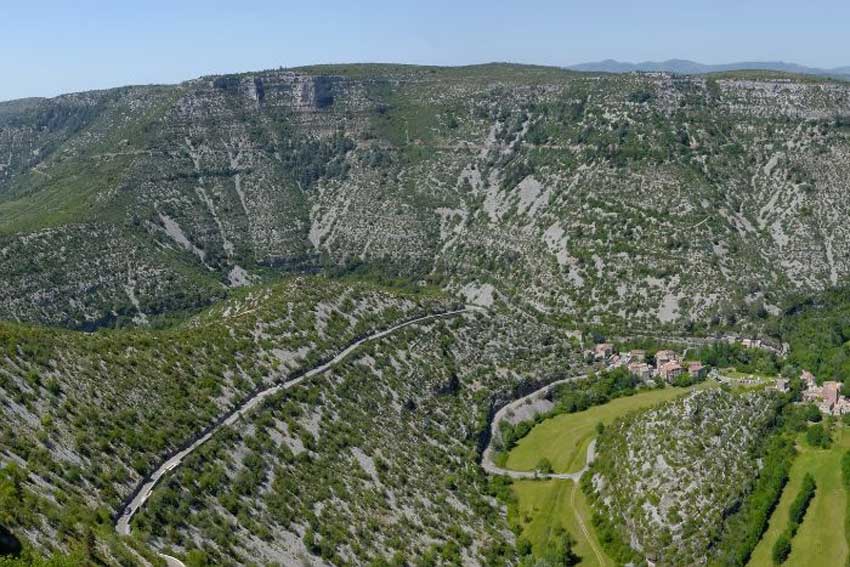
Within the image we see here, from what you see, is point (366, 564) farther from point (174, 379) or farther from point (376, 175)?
point (376, 175)

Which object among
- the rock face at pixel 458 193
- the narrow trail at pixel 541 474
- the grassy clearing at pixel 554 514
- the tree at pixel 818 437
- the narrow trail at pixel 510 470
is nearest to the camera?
the grassy clearing at pixel 554 514

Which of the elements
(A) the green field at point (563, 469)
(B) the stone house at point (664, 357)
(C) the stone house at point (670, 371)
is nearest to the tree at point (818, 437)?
(A) the green field at point (563, 469)

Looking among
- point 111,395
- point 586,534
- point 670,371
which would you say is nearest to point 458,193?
point 670,371

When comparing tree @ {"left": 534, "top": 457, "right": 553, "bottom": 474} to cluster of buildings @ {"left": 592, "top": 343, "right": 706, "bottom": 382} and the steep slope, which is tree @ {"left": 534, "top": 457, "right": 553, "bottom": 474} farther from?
cluster of buildings @ {"left": 592, "top": 343, "right": 706, "bottom": 382}

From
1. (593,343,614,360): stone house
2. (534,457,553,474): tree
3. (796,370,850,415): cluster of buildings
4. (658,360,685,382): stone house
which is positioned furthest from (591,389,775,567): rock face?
(593,343,614,360): stone house

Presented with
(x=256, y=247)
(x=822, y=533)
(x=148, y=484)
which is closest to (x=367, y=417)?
(x=148, y=484)

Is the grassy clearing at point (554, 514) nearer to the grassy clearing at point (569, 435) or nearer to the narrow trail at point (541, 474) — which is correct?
the narrow trail at point (541, 474)

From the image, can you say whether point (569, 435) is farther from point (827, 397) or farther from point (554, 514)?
point (827, 397)
